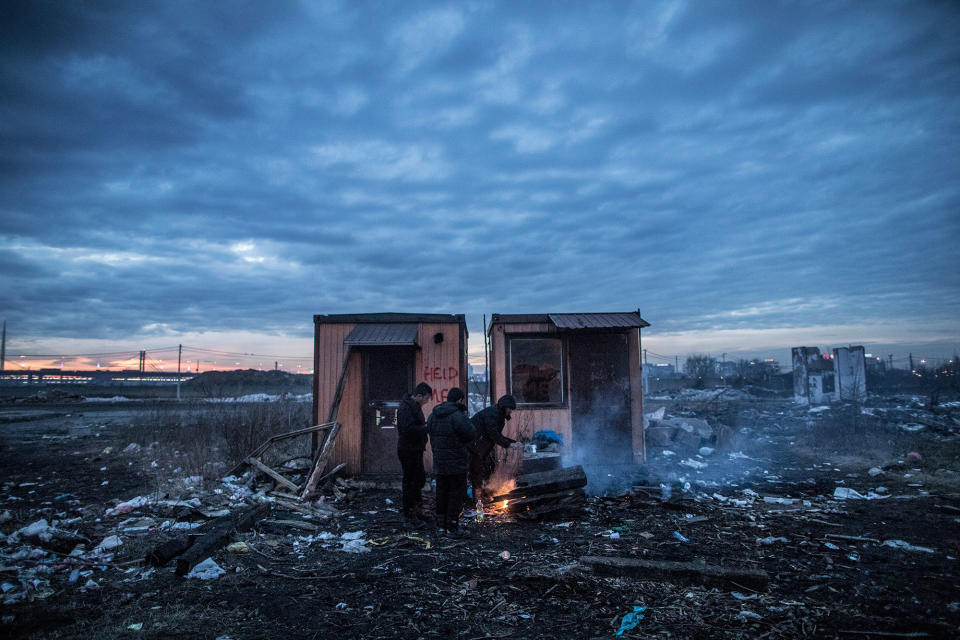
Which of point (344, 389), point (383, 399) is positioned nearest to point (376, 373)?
point (383, 399)

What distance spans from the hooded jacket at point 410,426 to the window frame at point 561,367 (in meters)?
3.73

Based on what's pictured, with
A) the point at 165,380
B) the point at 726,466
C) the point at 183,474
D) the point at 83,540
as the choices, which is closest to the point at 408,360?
the point at 183,474

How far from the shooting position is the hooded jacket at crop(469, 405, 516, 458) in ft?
23.1

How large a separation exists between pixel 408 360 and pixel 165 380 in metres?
55.9

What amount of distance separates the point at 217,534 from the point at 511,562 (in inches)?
136

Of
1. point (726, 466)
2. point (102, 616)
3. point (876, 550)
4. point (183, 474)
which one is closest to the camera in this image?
point (102, 616)

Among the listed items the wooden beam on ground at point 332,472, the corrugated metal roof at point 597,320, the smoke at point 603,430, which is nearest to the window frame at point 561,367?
the smoke at point 603,430

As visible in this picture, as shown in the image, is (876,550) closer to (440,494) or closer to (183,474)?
(440,494)

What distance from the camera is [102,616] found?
387 centimetres

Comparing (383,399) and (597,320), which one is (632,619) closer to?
(383,399)

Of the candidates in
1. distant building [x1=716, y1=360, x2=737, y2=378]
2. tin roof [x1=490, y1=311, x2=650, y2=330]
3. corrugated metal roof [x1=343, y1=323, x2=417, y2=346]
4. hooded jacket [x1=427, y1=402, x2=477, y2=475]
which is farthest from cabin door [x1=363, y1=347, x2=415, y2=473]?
distant building [x1=716, y1=360, x2=737, y2=378]

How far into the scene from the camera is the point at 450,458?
6.34 m

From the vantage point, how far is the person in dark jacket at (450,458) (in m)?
6.34

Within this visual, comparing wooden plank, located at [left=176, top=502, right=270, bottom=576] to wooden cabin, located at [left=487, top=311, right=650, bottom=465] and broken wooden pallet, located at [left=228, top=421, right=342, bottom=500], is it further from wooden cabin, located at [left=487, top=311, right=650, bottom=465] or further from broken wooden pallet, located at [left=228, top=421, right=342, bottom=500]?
wooden cabin, located at [left=487, top=311, right=650, bottom=465]
